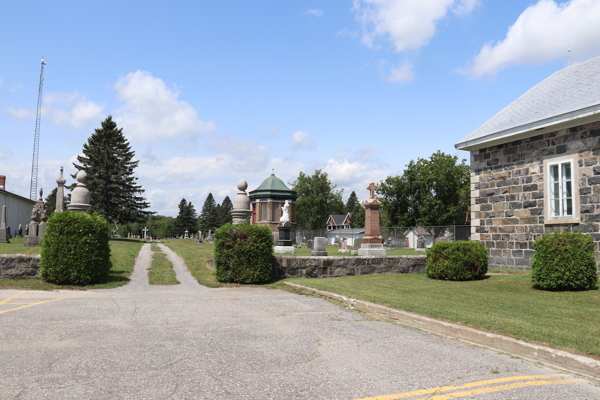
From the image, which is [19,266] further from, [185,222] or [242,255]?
[185,222]

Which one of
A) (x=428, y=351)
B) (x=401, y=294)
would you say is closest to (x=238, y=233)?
(x=401, y=294)

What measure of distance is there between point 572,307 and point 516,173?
6512mm

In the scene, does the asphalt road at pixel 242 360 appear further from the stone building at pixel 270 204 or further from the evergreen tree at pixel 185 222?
the evergreen tree at pixel 185 222

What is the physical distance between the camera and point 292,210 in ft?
155

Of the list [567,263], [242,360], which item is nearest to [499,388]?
[242,360]

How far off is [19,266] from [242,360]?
10.3m

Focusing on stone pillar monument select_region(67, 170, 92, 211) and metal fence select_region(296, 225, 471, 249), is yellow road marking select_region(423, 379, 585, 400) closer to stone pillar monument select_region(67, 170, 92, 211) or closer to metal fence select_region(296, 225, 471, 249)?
stone pillar monument select_region(67, 170, 92, 211)

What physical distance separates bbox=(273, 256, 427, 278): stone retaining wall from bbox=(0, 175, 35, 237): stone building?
170 ft

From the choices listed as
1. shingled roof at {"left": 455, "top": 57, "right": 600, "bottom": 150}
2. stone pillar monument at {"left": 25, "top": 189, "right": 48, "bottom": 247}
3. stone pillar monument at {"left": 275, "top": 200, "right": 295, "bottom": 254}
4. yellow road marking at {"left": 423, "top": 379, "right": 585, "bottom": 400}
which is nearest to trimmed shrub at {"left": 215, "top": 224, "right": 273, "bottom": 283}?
shingled roof at {"left": 455, "top": 57, "right": 600, "bottom": 150}

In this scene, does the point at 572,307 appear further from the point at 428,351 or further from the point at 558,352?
the point at 428,351

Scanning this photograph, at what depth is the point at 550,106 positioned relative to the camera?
13898 millimetres

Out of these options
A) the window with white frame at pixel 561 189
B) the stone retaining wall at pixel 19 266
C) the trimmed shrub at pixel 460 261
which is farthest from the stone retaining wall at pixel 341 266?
the stone retaining wall at pixel 19 266

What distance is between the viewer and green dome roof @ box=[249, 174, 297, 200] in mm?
48875

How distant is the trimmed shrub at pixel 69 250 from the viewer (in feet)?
39.3
